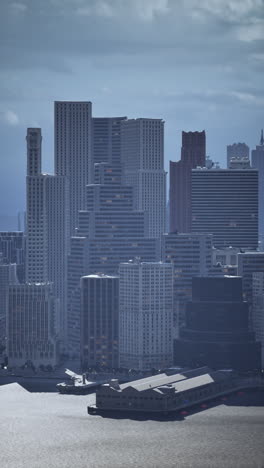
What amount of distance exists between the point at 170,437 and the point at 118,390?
18212mm

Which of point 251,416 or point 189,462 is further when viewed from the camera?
point 251,416

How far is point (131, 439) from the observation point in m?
179

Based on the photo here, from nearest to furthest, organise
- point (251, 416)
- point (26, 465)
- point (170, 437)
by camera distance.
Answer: point (26, 465) → point (170, 437) → point (251, 416)

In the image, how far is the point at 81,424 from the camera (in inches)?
7421

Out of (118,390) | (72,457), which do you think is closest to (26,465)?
(72,457)

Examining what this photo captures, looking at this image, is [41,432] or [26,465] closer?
[26,465]

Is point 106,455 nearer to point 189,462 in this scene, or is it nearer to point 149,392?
point 189,462

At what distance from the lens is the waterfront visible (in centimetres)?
16912

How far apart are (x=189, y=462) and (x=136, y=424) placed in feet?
68.4

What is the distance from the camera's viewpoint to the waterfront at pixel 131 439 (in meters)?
169

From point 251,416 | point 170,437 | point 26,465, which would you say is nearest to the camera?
point 26,465

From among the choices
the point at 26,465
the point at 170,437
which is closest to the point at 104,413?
the point at 170,437

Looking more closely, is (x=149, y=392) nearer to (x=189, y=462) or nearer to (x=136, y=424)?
(x=136, y=424)

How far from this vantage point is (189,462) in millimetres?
168000
